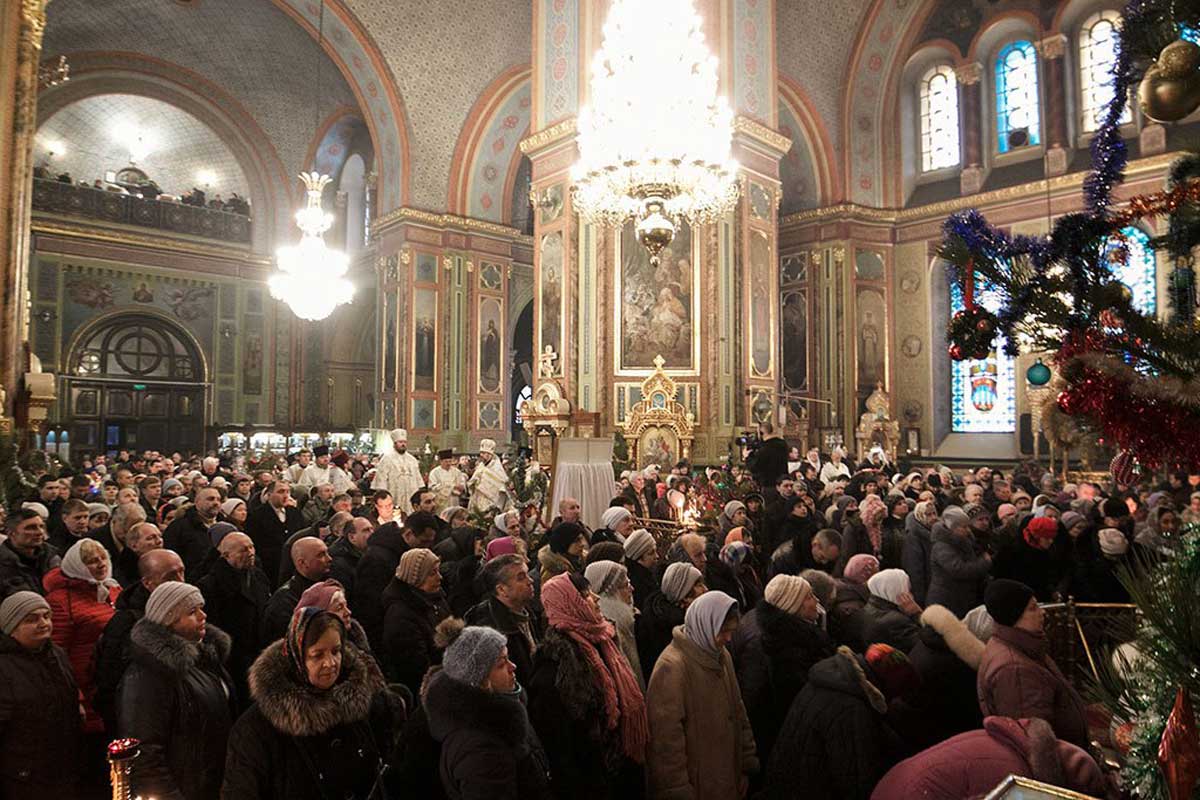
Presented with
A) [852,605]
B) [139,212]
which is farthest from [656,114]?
[139,212]

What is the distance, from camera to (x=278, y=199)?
88.4 feet

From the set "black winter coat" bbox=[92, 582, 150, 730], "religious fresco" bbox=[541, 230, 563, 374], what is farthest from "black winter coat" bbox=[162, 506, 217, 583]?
"religious fresco" bbox=[541, 230, 563, 374]

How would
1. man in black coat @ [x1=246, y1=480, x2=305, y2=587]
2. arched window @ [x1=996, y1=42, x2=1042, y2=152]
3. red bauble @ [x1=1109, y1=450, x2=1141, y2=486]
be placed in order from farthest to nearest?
arched window @ [x1=996, y1=42, x2=1042, y2=152] < man in black coat @ [x1=246, y1=480, x2=305, y2=587] < red bauble @ [x1=1109, y1=450, x2=1141, y2=486]

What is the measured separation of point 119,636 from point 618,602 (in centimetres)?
223

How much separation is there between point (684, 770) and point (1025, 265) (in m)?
2.32

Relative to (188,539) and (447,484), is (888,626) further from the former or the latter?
(447,484)

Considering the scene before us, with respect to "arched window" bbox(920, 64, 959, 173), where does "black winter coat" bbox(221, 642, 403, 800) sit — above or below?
below

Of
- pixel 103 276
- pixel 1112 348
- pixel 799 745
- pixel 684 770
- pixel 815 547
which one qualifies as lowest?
pixel 684 770

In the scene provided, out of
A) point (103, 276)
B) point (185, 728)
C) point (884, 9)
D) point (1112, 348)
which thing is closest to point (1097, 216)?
point (1112, 348)

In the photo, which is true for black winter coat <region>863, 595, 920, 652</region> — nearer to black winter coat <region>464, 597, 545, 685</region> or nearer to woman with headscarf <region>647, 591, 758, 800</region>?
woman with headscarf <region>647, 591, 758, 800</region>

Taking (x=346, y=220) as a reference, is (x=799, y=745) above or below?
below

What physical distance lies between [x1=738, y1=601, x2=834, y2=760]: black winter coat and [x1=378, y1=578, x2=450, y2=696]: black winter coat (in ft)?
4.95

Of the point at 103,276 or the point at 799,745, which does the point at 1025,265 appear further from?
the point at 103,276

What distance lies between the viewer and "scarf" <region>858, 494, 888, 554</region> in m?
6.71
